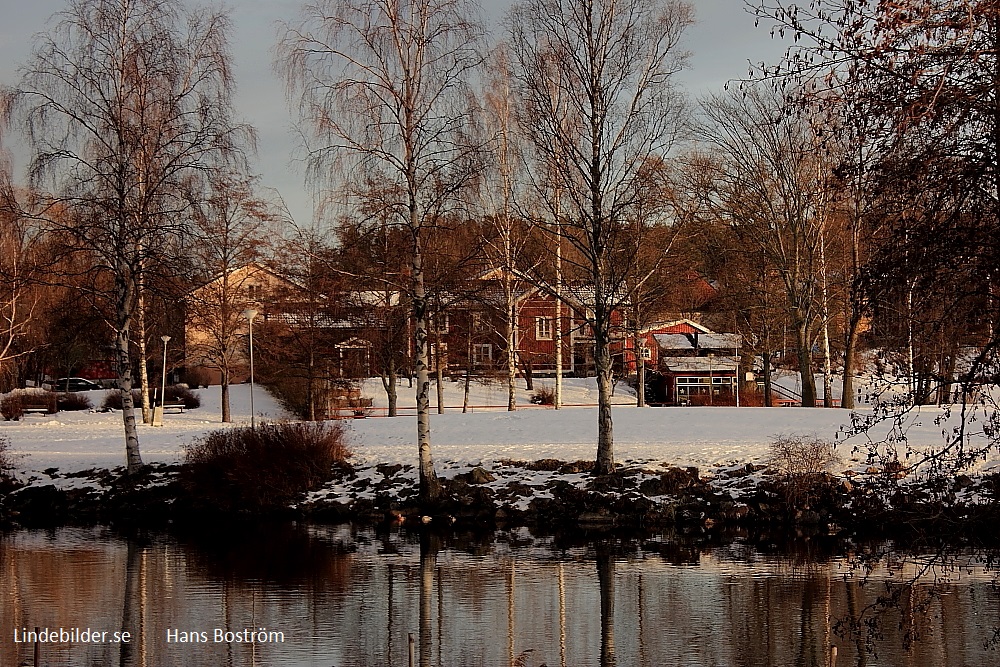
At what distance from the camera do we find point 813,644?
12.6 meters

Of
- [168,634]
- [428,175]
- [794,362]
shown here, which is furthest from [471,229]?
[794,362]

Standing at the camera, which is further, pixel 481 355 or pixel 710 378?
pixel 710 378

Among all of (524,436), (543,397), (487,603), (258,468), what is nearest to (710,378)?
(543,397)

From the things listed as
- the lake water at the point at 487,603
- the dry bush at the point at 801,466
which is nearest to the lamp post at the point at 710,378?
the dry bush at the point at 801,466

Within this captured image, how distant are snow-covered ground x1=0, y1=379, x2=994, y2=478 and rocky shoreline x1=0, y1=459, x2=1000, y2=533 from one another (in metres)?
0.94

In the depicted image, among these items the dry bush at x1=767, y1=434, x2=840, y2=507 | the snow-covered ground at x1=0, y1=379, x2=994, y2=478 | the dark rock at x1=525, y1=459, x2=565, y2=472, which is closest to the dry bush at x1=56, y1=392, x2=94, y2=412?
the snow-covered ground at x1=0, y1=379, x2=994, y2=478

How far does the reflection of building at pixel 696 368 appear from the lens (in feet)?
175

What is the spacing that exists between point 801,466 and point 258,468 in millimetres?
12272

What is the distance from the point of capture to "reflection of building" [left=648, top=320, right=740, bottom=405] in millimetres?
53312

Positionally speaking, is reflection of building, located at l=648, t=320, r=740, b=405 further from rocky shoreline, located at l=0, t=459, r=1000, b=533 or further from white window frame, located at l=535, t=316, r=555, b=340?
rocky shoreline, located at l=0, t=459, r=1000, b=533

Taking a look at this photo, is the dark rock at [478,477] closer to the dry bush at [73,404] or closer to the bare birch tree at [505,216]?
the bare birch tree at [505,216]

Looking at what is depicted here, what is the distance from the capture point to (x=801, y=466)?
907 inches

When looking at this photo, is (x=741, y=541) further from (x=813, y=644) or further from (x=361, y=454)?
(x=361, y=454)

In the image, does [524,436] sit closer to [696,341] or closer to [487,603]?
[487,603]
